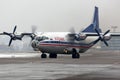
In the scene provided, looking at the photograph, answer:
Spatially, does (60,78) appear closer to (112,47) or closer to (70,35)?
(70,35)

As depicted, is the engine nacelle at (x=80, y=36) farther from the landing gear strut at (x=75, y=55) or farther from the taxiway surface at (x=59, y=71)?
the taxiway surface at (x=59, y=71)

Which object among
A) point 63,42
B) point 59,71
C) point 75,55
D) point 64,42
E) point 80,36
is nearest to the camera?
point 59,71

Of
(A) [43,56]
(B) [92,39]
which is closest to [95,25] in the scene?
(B) [92,39]

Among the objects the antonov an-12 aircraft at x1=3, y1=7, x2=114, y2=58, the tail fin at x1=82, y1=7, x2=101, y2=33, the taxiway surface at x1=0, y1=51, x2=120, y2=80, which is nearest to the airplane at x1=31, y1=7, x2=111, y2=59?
the antonov an-12 aircraft at x1=3, y1=7, x2=114, y2=58

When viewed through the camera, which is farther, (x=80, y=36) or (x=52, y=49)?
(x=80, y=36)

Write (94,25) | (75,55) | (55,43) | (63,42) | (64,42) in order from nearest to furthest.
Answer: (55,43) < (75,55) < (63,42) < (64,42) < (94,25)

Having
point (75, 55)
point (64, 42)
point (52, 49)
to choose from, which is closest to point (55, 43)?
point (52, 49)

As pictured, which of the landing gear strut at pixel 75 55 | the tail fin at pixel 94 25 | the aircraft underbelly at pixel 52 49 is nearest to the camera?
the aircraft underbelly at pixel 52 49

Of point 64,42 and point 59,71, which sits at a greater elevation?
point 64,42

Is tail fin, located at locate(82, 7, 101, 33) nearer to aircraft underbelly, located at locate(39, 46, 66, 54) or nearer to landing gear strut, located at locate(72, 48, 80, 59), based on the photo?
landing gear strut, located at locate(72, 48, 80, 59)

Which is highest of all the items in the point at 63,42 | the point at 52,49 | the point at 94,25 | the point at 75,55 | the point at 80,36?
the point at 94,25

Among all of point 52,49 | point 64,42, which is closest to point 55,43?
point 52,49

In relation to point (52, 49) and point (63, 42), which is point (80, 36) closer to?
point (63, 42)

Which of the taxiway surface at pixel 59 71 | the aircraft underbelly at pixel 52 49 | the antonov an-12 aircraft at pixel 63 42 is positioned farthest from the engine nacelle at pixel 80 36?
the taxiway surface at pixel 59 71
